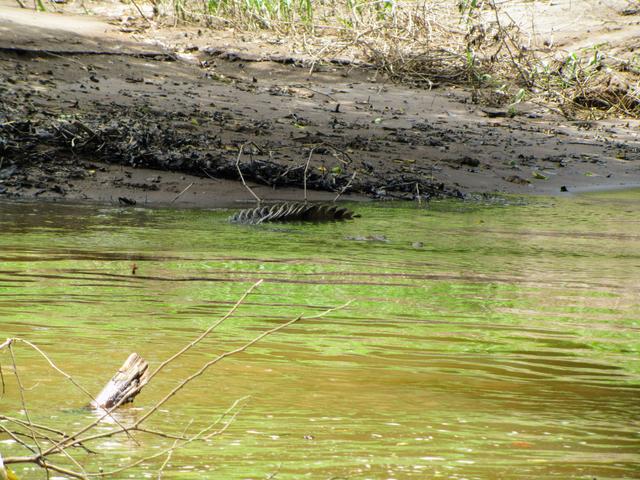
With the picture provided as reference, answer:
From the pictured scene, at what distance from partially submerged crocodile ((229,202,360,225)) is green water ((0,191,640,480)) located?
0.49 m

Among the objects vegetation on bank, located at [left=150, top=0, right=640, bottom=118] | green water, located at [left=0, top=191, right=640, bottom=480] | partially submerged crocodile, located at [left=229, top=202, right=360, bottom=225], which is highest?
vegetation on bank, located at [left=150, top=0, right=640, bottom=118]

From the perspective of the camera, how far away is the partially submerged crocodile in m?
7.10

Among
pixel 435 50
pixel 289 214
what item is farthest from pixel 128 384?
pixel 435 50

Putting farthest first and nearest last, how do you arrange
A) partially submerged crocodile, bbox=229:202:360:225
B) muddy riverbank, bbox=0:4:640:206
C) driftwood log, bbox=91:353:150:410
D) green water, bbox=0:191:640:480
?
1. muddy riverbank, bbox=0:4:640:206
2. partially submerged crocodile, bbox=229:202:360:225
3. driftwood log, bbox=91:353:150:410
4. green water, bbox=0:191:640:480

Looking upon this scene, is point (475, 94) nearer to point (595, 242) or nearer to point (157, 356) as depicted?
point (595, 242)

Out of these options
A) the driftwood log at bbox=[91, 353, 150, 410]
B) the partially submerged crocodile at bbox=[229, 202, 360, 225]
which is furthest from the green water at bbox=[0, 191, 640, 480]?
the partially submerged crocodile at bbox=[229, 202, 360, 225]

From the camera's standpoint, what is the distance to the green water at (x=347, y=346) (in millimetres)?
2322

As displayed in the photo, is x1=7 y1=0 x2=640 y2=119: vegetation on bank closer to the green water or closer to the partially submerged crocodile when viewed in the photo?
the partially submerged crocodile

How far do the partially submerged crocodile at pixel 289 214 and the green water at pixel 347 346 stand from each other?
0.49 meters

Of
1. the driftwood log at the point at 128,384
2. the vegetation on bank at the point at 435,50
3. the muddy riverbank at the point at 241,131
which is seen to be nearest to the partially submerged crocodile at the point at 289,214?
the muddy riverbank at the point at 241,131

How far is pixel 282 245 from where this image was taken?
19.9 feet

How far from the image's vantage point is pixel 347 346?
341 cm

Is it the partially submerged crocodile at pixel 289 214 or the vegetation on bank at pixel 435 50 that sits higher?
the vegetation on bank at pixel 435 50

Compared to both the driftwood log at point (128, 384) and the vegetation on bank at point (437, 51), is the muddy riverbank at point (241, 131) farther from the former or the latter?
the driftwood log at point (128, 384)
